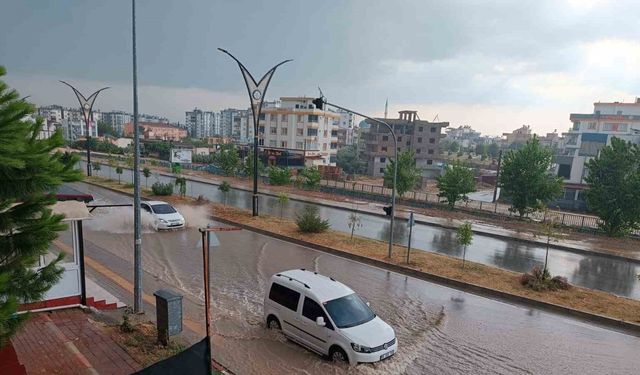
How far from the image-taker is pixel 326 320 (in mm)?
8531

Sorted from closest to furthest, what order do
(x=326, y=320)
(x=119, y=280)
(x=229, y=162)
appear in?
(x=326, y=320) < (x=119, y=280) < (x=229, y=162)

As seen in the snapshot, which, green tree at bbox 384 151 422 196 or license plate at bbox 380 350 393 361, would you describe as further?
Result: green tree at bbox 384 151 422 196

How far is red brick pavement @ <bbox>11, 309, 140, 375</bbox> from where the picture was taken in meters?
7.06

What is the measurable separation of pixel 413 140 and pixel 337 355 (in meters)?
68.8

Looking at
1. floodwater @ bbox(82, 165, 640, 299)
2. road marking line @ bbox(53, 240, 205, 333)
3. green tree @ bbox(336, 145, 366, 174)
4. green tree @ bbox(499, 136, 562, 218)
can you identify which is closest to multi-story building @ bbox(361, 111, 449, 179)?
green tree @ bbox(336, 145, 366, 174)

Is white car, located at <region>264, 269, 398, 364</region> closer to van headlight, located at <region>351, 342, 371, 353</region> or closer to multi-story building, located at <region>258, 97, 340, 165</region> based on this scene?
van headlight, located at <region>351, 342, 371, 353</region>

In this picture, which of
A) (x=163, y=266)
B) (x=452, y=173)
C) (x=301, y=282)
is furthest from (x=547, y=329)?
(x=452, y=173)

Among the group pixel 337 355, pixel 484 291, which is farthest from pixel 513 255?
pixel 337 355

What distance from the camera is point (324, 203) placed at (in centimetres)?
3403

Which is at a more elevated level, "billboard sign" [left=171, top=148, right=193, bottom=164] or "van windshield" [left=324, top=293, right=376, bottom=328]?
"billboard sign" [left=171, top=148, right=193, bottom=164]

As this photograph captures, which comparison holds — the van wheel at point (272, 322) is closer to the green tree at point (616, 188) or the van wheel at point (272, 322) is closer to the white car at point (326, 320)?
the white car at point (326, 320)

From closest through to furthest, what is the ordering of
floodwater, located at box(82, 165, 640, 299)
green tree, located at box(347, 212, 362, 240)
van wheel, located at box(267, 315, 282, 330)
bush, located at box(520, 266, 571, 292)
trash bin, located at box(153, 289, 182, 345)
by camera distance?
trash bin, located at box(153, 289, 182, 345) < van wheel, located at box(267, 315, 282, 330) < bush, located at box(520, 266, 571, 292) < floodwater, located at box(82, 165, 640, 299) < green tree, located at box(347, 212, 362, 240)

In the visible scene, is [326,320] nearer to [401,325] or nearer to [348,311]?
[348,311]

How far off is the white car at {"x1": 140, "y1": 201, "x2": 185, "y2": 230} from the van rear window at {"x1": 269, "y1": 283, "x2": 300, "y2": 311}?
39.0 feet
